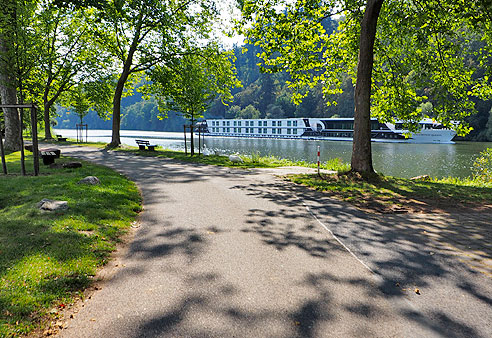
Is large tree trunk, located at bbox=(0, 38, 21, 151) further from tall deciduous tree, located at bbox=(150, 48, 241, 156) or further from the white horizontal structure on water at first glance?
the white horizontal structure on water

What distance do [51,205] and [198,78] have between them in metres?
21.2

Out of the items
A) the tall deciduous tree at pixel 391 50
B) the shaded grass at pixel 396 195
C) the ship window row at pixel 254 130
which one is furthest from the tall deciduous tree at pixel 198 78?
the ship window row at pixel 254 130

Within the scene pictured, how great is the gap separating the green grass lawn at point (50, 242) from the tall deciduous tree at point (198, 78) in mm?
17697

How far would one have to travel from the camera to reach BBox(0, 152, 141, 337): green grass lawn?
135 inches

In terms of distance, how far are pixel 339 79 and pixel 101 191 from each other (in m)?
13.9

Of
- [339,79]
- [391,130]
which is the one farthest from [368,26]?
[391,130]

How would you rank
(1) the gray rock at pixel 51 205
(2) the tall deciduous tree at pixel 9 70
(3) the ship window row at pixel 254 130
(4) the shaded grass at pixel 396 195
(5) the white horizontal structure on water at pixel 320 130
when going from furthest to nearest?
(3) the ship window row at pixel 254 130 → (5) the white horizontal structure on water at pixel 320 130 → (2) the tall deciduous tree at pixel 9 70 → (4) the shaded grass at pixel 396 195 → (1) the gray rock at pixel 51 205

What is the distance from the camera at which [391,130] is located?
194ft

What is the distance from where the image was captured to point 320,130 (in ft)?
223

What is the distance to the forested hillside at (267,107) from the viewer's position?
65812 millimetres

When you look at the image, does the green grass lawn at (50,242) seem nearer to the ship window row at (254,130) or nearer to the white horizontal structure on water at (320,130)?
the white horizontal structure on water at (320,130)

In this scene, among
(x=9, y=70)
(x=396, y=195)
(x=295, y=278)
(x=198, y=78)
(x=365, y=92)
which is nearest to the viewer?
(x=295, y=278)

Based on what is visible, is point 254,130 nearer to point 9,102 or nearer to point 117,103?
point 117,103

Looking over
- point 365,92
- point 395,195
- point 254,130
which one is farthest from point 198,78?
point 254,130
